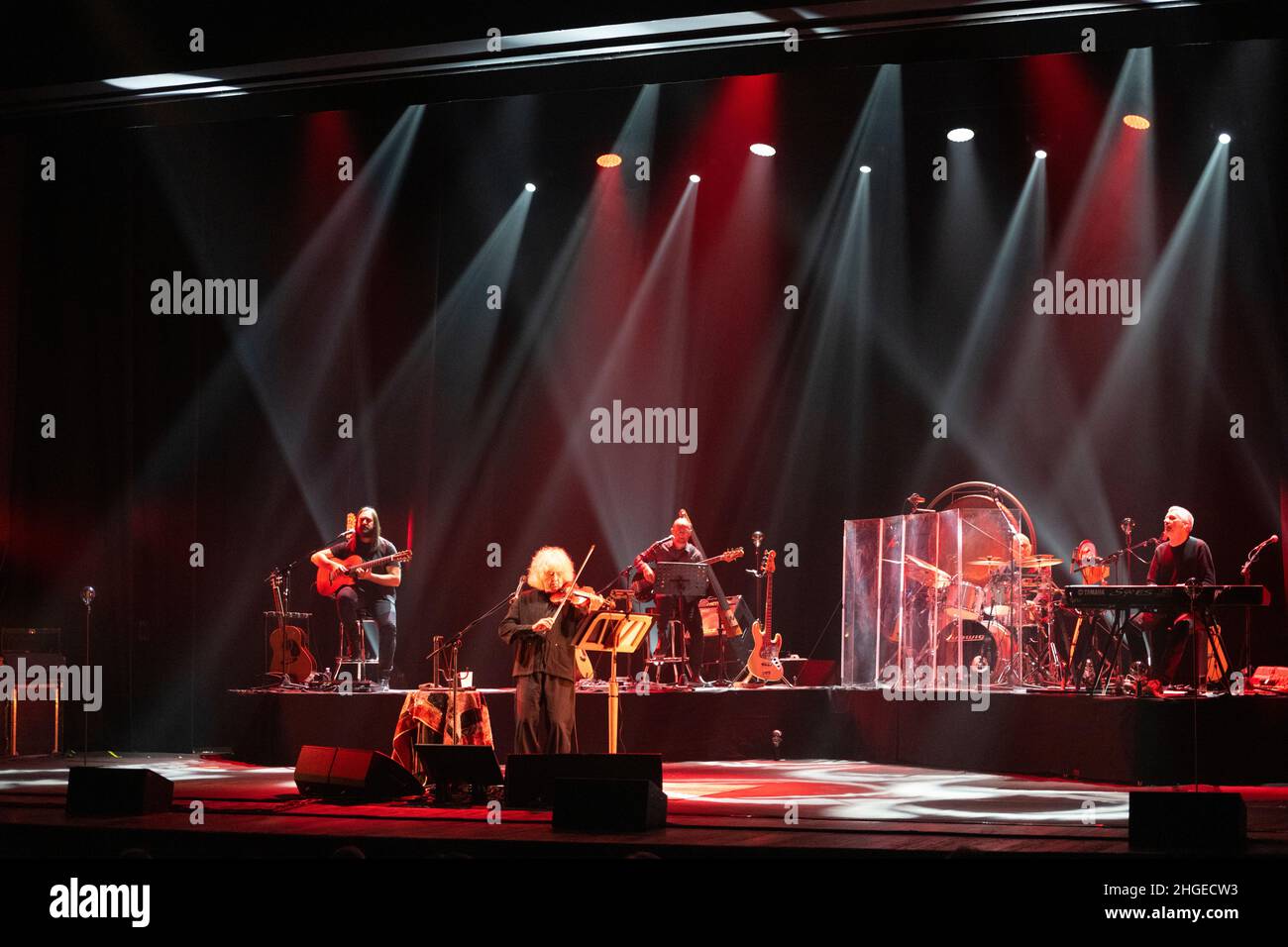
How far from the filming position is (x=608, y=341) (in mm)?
13312

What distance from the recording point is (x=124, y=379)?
456 inches

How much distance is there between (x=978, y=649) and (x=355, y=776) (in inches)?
207

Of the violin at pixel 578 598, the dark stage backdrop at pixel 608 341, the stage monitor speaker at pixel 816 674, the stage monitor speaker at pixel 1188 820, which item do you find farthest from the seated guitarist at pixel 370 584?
the stage monitor speaker at pixel 1188 820

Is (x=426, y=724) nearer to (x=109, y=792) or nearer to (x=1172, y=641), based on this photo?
(x=109, y=792)

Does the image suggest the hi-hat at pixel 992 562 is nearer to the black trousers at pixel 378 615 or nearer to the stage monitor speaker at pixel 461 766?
the stage monitor speaker at pixel 461 766

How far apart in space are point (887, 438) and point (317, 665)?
5.79 metres

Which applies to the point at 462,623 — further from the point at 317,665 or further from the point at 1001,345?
the point at 1001,345

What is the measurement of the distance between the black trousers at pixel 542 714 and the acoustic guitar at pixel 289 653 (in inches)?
149

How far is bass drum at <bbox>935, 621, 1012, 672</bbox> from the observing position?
9922 mm

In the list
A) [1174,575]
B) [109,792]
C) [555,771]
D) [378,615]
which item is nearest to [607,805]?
[555,771]

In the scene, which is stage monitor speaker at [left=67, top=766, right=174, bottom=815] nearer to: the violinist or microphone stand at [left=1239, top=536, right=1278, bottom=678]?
the violinist

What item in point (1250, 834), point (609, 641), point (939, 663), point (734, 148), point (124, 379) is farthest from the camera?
point (734, 148)

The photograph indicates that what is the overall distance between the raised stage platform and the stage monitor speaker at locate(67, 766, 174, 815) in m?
3.67

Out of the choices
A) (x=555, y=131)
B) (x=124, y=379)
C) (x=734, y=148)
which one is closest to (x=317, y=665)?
(x=124, y=379)
